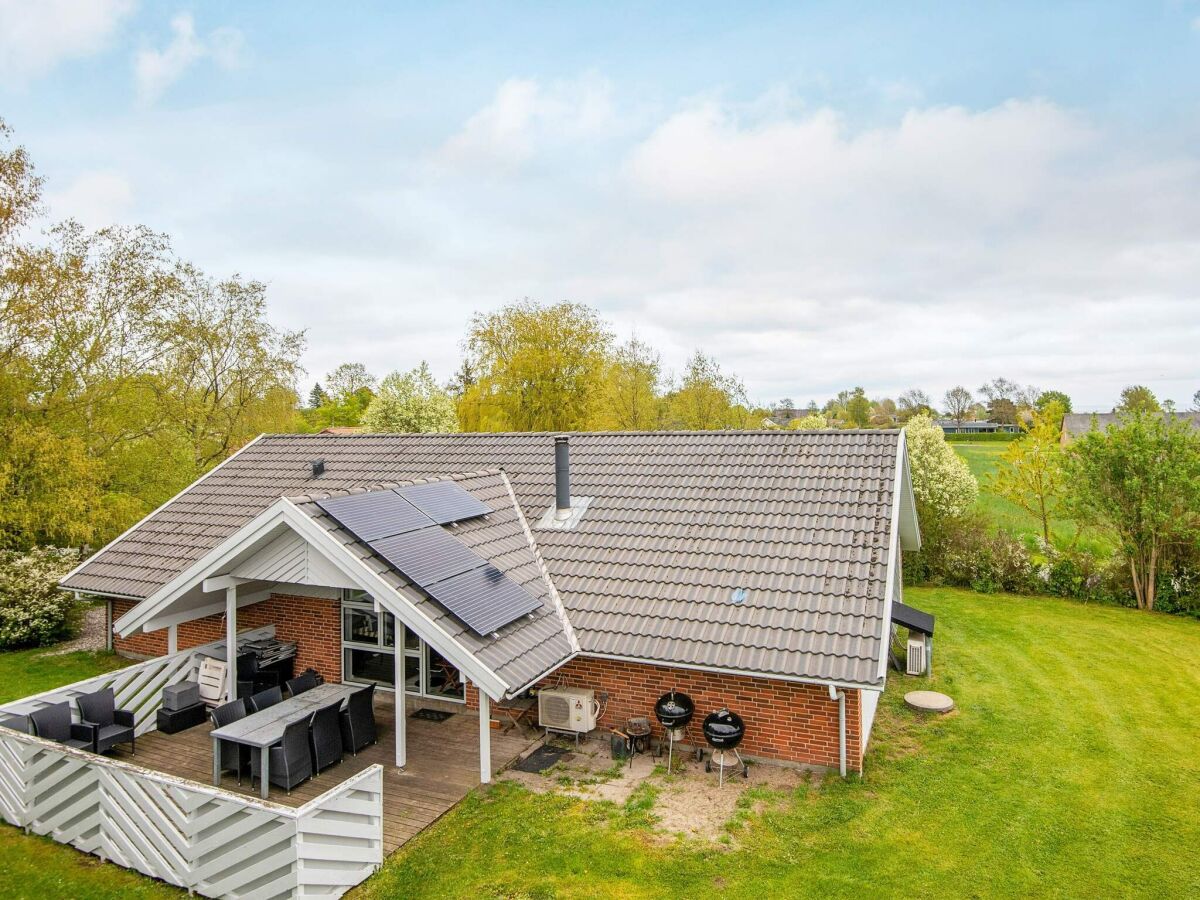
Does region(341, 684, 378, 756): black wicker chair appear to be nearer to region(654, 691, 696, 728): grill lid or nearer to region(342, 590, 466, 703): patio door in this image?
region(342, 590, 466, 703): patio door

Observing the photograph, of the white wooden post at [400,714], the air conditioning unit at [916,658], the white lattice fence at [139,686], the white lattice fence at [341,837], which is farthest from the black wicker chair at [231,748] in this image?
the air conditioning unit at [916,658]

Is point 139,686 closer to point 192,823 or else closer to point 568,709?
point 192,823

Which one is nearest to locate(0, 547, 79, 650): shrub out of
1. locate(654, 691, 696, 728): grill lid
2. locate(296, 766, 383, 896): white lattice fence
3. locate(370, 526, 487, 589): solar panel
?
locate(370, 526, 487, 589): solar panel

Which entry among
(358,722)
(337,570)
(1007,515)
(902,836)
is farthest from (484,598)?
(1007,515)

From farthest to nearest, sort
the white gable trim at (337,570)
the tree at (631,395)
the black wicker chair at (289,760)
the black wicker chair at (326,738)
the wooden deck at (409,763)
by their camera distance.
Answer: the tree at (631,395), the black wicker chair at (326,738), the black wicker chair at (289,760), the wooden deck at (409,763), the white gable trim at (337,570)

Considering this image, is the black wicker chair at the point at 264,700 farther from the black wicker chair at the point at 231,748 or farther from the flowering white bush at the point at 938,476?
the flowering white bush at the point at 938,476

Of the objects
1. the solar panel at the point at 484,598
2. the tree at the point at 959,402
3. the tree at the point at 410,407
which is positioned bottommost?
the solar panel at the point at 484,598

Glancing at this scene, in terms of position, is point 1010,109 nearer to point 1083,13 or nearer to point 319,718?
point 1083,13
